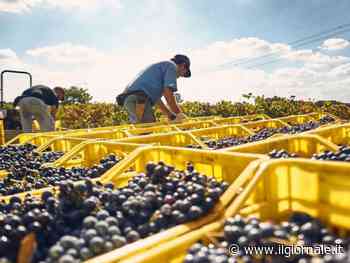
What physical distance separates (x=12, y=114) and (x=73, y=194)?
8027 mm

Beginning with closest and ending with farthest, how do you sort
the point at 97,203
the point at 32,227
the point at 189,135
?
the point at 32,227 < the point at 97,203 < the point at 189,135

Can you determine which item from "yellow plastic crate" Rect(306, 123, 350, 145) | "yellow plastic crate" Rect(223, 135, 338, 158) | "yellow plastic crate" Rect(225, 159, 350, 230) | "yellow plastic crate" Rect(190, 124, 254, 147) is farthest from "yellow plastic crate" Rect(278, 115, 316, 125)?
"yellow plastic crate" Rect(225, 159, 350, 230)

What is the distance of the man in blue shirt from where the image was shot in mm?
5035

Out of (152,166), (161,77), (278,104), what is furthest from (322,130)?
(278,104)

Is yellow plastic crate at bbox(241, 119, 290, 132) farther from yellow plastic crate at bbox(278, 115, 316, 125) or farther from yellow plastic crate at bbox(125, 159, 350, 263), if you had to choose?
yellow plastic crate at bbox(125, 159, 350, 263)

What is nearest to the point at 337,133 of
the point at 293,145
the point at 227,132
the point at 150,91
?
the point at 293,145

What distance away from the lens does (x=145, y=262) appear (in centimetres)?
87

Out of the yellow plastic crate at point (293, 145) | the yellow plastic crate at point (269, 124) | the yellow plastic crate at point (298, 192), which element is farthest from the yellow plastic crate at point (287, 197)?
the yellow plastic crate at point (269, 124)

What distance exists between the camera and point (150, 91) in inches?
199

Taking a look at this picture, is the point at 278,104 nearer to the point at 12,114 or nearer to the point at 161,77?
the point at 161,77

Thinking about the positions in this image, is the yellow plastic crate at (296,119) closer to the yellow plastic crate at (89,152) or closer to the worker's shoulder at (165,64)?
the worker's shoulder at (165,64)

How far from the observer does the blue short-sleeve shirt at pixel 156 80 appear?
502cm

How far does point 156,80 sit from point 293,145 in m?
3.17

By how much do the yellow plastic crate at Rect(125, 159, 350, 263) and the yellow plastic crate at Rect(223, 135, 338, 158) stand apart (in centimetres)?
69
